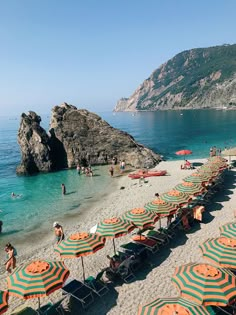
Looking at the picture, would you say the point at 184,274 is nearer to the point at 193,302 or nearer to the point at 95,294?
the point at 193,302

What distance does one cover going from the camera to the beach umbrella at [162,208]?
17391mm

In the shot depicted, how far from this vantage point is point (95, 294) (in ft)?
43.3

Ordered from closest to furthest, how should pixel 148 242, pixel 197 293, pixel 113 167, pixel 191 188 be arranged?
1. pixel 197 293
2. pixel 148 242
3. pixel 191 188
4. pixel 113 167

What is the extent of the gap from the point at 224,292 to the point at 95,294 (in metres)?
6.06

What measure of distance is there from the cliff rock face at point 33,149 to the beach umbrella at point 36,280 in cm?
Result: 3772

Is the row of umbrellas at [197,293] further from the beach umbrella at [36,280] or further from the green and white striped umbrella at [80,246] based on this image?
the green and white striped umbrella at [80,246]

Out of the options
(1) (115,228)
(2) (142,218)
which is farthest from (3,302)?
(2) (142,218)

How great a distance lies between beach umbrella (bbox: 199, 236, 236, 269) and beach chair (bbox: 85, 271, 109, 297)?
188 inches

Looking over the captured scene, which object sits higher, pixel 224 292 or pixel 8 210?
pixel 224 292

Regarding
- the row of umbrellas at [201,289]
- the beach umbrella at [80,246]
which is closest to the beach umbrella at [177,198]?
the beach umbrella at [80,246]

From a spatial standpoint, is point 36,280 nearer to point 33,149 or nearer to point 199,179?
point 199,179

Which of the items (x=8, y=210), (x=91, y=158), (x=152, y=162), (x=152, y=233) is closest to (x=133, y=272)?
(x=152, y=233)

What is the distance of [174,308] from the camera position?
8516mm

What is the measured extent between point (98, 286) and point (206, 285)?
18.3ft
